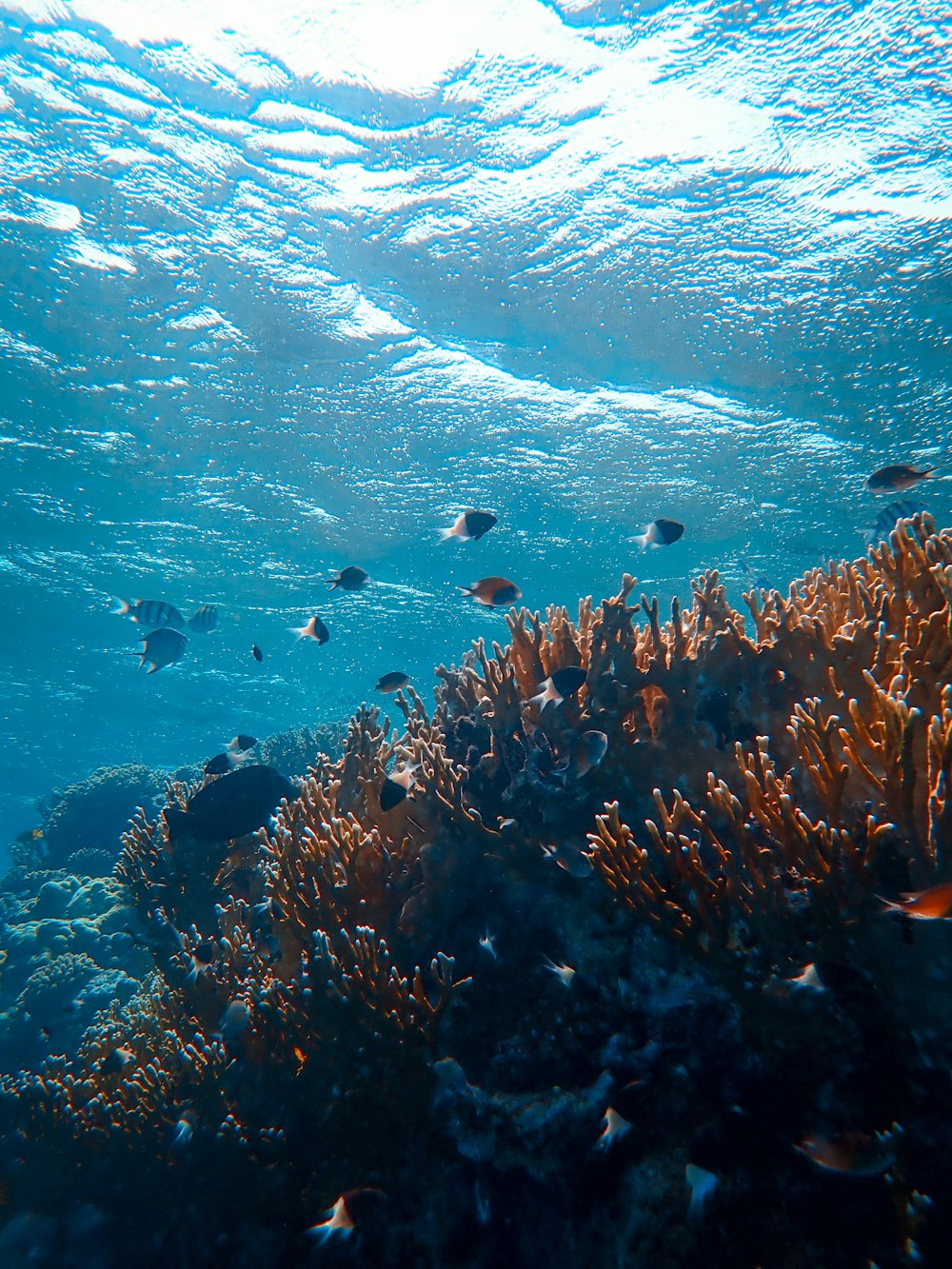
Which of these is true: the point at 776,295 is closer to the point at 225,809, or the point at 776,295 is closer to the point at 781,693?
the point at 781,693

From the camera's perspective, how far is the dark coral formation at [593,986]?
2316mm

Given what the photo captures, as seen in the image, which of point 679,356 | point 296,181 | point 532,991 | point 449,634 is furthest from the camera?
point 449,634

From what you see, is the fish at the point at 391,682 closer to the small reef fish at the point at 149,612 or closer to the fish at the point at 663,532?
the fish at the point at 663,532

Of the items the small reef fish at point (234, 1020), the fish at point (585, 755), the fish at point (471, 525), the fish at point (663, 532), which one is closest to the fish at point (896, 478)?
the fish at point (663, 532)

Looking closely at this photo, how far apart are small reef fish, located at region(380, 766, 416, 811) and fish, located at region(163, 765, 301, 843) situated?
5.05ft

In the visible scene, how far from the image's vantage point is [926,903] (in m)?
2.05

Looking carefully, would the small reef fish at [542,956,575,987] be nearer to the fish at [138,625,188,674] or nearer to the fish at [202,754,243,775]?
the fish at [202,754,243,775]

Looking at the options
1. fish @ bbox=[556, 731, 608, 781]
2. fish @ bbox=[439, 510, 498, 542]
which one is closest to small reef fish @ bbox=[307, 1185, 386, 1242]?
fish @ bbox=[556, 731, 608, 781]

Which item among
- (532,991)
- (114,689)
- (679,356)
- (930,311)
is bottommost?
(532,991)

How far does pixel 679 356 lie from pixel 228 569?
17.6 meters

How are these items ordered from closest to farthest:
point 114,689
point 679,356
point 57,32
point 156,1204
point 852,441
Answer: point 156,1204, point 57,32, point 679,356, point 852,441, point 114,689

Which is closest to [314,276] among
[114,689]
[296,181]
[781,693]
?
[296,181]

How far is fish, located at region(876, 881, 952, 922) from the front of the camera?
6.42 feet

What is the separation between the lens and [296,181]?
10.1m
